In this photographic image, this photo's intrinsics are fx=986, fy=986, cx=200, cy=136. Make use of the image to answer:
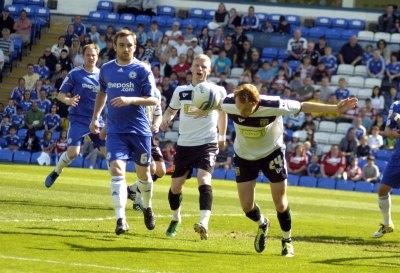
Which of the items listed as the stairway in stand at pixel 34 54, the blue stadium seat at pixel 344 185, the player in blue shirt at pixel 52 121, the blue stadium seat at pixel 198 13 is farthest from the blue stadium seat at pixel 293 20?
the player in blue shirt at pixel 52 121

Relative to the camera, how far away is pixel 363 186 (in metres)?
30.1

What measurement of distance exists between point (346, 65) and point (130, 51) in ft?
73.1

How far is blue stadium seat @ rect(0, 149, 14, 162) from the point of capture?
109 ft

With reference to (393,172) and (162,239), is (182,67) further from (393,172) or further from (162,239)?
(162,239)

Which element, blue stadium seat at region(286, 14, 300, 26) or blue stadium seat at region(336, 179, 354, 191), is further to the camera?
blue stadium seat at region(286, 14, 300, 26)

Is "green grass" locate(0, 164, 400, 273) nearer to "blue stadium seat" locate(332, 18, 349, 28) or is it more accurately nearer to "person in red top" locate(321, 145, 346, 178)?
"person in red top" locate(321, 145, 346, 178)

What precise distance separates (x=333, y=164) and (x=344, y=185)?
738 millimetres

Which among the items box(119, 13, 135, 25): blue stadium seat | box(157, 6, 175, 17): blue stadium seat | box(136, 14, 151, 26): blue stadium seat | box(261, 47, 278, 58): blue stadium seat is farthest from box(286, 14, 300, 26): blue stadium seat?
box(119, 13, 135, 25): blue stadium seat

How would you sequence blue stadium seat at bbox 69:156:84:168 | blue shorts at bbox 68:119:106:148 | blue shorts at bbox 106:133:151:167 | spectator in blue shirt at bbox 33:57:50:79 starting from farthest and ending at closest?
spectator in blue shirt at bbox 33:57:50:79 < blue stadium seat at bbox 69:156:84:168 < blue shorts at bbox 68:119:106:148 < blue shorts at bbox 106:133:151:167

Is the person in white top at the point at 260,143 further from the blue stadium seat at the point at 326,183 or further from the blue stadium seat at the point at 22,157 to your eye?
the blue stadium seat at the point at 22,157

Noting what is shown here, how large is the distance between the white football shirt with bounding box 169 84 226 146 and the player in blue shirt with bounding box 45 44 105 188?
369cm

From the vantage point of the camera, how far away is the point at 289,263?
1119cm

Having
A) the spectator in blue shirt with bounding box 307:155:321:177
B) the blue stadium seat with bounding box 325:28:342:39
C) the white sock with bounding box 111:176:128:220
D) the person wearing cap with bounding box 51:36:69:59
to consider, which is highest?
the white sock with bounding box 111:176:128:220

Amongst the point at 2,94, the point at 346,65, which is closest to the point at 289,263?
the point at 346,65
